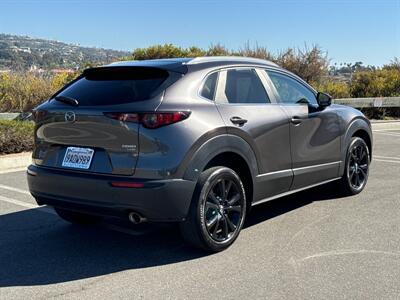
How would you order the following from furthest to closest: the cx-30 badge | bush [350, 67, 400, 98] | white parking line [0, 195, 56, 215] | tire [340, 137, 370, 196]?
bush [350, 67, 400, 98]
tire [340, 137, 370, 196]
white parking line [0, 195, 56, 215]
the cx-30 badge

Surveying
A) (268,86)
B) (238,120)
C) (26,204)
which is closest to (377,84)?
(268,86)

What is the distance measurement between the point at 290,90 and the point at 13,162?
5.54m

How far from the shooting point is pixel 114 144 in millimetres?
4250

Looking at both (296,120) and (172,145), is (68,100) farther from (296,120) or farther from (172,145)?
(296,120)

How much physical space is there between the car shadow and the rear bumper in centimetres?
45

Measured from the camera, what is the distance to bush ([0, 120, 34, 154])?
31.6 feet

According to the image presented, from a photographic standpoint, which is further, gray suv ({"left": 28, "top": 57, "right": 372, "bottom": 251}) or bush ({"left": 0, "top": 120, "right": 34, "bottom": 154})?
bush ({"left": 0, "top": 120, "right": 34, "bottom": 154})

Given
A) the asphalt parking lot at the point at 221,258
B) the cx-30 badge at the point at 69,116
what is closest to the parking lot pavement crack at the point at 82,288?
the asphalt parking lot at the point at 221,258

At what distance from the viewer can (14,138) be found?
9.71m

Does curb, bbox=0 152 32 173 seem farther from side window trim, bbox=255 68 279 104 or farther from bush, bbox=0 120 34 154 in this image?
side window trim, bbox=255 68 279 104

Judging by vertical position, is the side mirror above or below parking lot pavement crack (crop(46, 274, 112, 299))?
above

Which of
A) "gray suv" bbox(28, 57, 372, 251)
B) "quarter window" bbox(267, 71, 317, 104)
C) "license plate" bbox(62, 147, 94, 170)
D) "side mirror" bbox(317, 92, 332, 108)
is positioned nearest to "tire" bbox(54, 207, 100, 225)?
"gray suv" bbox(28, 57, 372, 251)

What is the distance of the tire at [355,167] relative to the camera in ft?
21.8

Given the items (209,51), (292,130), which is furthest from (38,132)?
(209,51)
